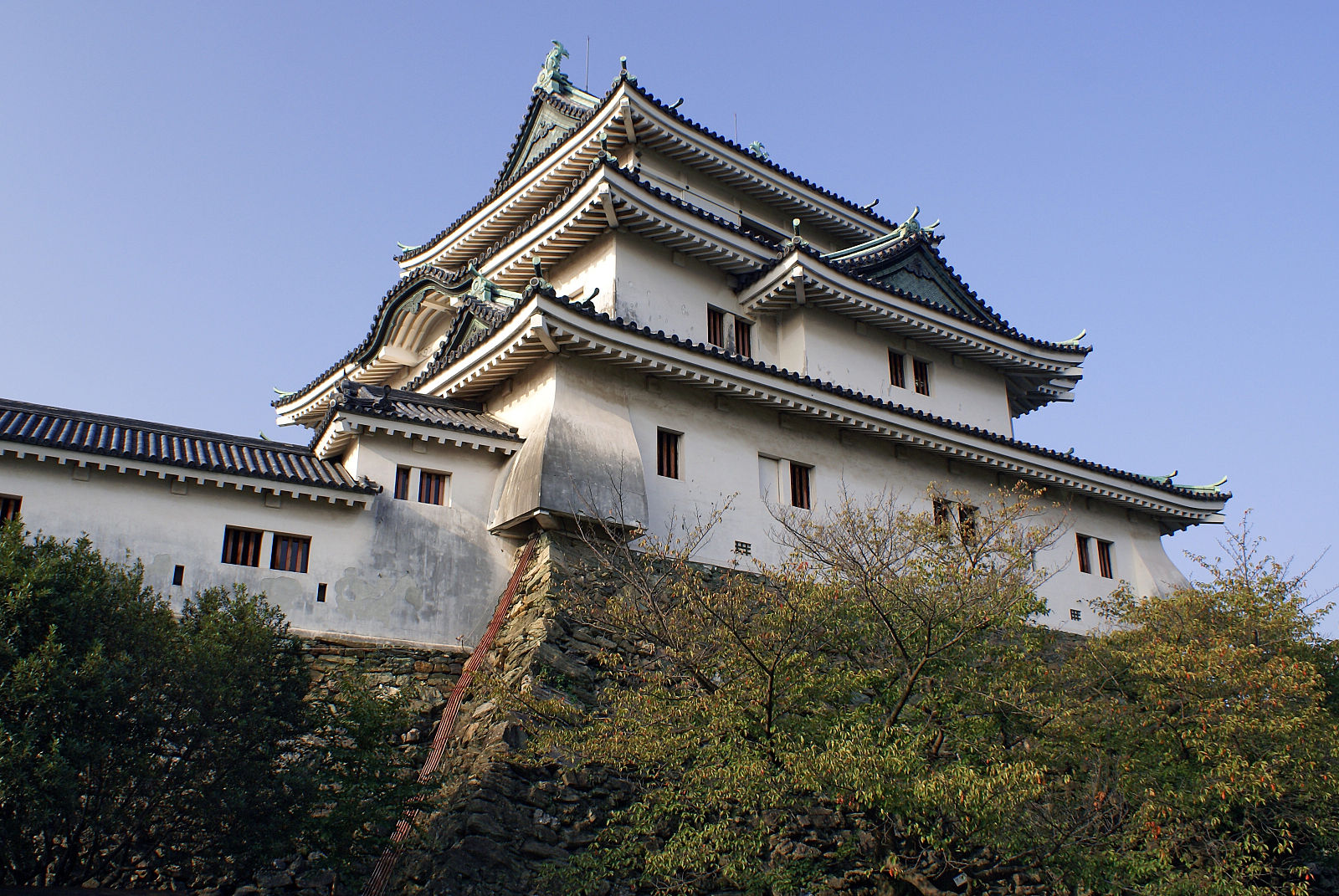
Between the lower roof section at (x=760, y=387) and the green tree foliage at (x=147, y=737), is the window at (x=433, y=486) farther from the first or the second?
the green tree foliage at (x=147, y=737)

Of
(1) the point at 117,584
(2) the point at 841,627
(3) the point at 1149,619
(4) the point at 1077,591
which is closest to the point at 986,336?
(4) the point at 1077,591

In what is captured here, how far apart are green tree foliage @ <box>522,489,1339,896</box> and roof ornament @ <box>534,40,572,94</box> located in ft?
50.2

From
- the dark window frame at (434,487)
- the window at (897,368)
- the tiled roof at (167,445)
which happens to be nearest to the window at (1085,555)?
the window at (897,368)

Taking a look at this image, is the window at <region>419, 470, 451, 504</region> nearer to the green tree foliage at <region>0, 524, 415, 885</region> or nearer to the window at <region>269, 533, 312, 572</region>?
the window at <region>269, 533, 312, 572</region>

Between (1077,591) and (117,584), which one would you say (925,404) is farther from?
(117,584)

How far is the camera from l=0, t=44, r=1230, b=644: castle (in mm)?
14438

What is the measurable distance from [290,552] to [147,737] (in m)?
5.18

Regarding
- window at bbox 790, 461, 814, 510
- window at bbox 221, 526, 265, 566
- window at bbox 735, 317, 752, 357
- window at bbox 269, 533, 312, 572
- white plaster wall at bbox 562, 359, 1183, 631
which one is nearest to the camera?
window at bbox 221, 526, 265, 566

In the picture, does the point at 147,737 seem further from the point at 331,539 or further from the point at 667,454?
the point at 667,454

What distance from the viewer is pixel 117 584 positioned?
10328 mm

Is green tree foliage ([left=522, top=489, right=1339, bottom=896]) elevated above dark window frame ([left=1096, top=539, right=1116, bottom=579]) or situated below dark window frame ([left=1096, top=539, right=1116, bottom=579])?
below

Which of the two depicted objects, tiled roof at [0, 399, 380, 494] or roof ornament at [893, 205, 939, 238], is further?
roof ornament at [893, 205, 939, 238]

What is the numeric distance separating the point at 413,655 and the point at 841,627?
6.38m

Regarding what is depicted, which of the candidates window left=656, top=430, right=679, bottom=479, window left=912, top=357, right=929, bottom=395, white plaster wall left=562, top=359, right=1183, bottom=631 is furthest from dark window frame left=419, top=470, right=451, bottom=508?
window left=912, top=357, right=929, bottom=395
